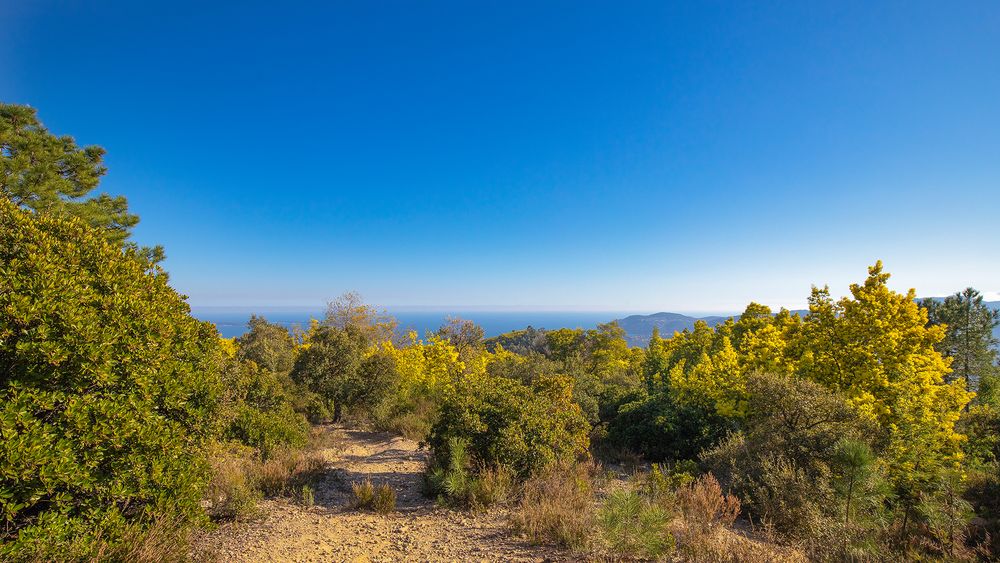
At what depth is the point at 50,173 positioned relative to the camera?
8391 millimetres

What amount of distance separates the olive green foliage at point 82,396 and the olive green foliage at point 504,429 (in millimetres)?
4119

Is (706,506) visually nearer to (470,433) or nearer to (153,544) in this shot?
(470,433)

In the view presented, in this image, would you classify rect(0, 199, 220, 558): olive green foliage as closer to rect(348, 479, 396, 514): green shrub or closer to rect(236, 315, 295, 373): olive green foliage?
rect(348, 479, 396, 514): green shrub

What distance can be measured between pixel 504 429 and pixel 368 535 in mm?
2835

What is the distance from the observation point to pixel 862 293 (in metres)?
11.0

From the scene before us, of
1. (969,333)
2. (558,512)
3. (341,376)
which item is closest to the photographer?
(558,512)

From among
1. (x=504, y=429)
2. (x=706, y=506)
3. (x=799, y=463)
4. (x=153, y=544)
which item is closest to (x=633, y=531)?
(x=706, y=506)

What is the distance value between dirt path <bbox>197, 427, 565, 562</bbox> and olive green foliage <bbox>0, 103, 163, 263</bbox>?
6088mm

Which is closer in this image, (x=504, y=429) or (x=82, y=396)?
(x=82, y=396)

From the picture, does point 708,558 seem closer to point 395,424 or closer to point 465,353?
point 395,424

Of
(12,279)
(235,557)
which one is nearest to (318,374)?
(235,557)

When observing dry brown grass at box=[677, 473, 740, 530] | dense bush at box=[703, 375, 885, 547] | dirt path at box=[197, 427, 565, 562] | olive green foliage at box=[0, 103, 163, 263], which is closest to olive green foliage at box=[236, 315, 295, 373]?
olive green foliage at box=[0, 103, 163, 263]

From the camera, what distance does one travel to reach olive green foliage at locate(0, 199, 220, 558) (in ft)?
10.1

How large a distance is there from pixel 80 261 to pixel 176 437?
2218 mm
